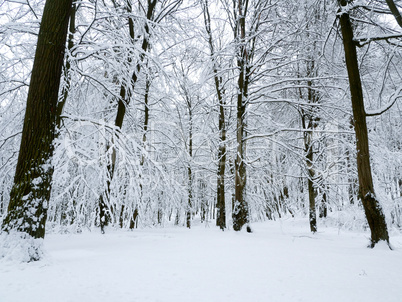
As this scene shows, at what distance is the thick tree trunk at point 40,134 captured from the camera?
3.07m

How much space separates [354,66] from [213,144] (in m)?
7.29

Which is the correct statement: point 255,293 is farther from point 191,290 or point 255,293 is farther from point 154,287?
point 154,287

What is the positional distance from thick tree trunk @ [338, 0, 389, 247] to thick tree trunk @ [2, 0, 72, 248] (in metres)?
5.17

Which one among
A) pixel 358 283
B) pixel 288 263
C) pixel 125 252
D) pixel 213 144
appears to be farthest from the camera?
pixel 213 144

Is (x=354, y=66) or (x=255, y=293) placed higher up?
(x=354, y=66)

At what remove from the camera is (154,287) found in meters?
2.25

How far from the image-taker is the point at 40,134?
3252 mm

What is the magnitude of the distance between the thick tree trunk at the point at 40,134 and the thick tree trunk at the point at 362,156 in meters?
5.17

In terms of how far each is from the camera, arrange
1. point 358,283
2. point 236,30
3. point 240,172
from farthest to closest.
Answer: point 236,30
point 240,172
point 358,283

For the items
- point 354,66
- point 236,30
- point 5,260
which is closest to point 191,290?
point 5,260

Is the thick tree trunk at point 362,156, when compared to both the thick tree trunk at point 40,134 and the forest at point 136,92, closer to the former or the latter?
the forest at point 136,92

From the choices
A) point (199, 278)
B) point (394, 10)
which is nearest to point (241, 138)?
point (394, 10)

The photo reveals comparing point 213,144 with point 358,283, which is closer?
point 358,283

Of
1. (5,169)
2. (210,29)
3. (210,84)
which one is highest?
(210,29)
